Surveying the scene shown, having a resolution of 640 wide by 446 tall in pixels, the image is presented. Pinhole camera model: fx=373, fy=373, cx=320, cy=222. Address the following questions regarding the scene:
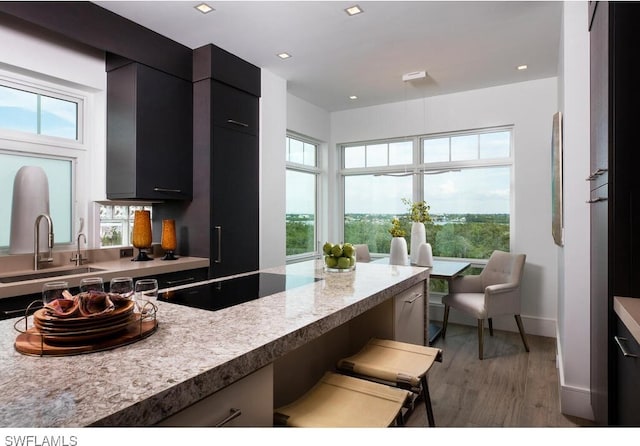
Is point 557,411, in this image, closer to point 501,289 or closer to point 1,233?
point 501,289

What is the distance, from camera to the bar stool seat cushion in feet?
4.78

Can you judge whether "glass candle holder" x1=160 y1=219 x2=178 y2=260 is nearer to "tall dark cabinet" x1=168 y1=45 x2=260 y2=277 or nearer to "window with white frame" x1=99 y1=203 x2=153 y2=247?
"tall dark cabinet" x1=168 y1=45 x2=260 y2=277

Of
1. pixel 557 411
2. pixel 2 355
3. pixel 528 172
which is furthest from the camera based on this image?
pixel 528 172

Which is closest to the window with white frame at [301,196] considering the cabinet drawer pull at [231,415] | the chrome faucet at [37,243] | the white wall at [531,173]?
the white wall at [531,173]

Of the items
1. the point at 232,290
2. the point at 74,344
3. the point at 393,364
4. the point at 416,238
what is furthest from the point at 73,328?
the point at 416,238

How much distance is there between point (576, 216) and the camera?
2.31 meters

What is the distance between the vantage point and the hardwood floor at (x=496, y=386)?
2.30 m

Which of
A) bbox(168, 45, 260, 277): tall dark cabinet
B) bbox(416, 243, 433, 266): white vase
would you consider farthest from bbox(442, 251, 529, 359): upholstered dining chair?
bbox(168, 45, 260, 277): tall dark cabinet

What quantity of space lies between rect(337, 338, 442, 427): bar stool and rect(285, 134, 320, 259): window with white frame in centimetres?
314

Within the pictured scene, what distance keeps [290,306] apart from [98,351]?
2.11ft

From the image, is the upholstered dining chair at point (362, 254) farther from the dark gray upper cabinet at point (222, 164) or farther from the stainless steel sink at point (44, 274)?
the stainless steel sink at point (44, 274)

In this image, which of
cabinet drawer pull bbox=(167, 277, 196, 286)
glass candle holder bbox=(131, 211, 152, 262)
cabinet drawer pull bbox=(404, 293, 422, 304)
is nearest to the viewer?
cabinet drawer pull bbox=(404, 293, 422, 304)

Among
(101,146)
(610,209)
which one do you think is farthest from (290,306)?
(101,146)

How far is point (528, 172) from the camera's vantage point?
4.08 meters
